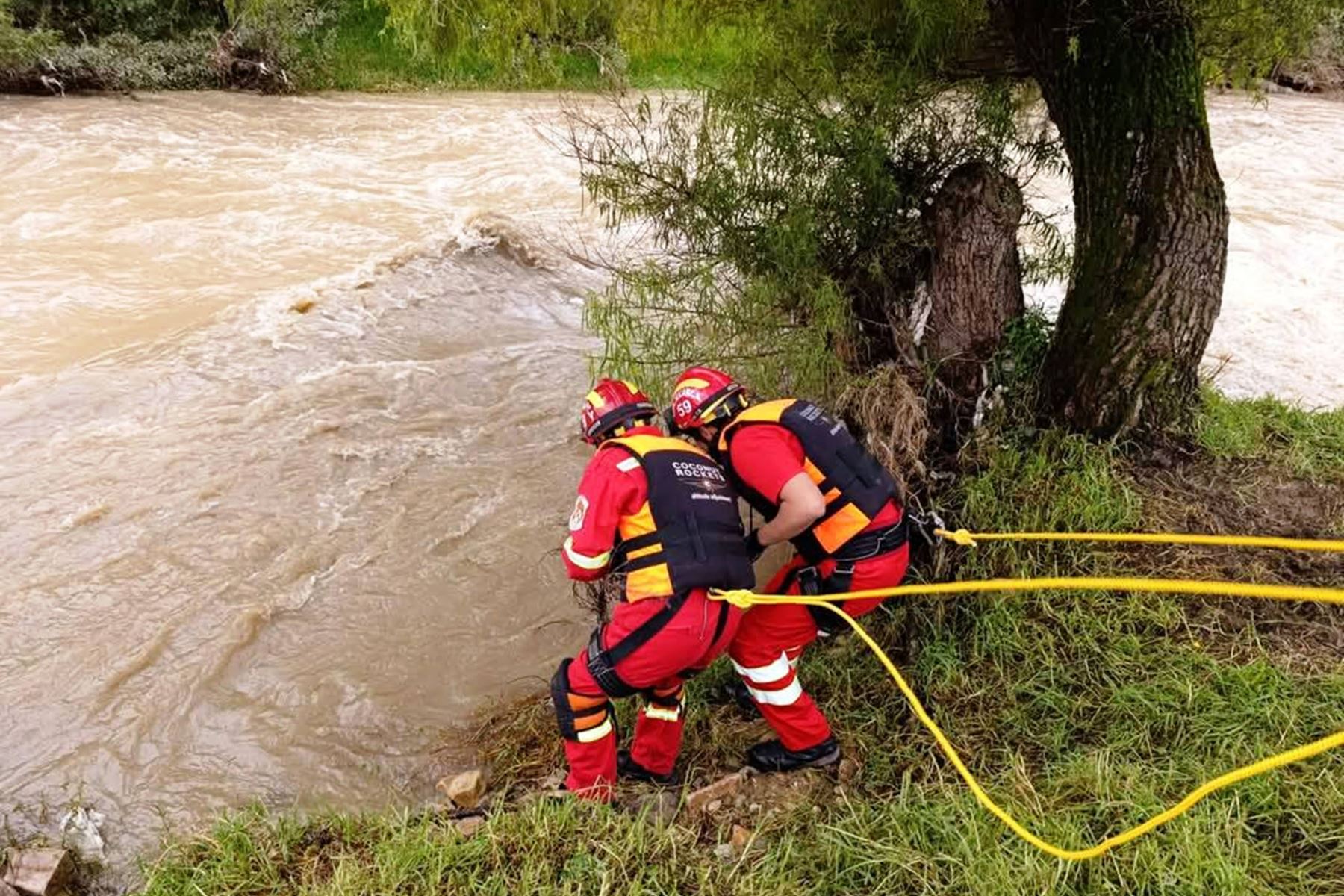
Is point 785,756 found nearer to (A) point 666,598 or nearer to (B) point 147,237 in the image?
(A) point 666,598

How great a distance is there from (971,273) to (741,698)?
2.60m

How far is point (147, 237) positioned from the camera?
10.5 m

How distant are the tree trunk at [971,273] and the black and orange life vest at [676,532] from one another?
2.23m

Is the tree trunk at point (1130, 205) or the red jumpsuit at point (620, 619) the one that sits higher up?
the tree trunk at point (1130, 205)

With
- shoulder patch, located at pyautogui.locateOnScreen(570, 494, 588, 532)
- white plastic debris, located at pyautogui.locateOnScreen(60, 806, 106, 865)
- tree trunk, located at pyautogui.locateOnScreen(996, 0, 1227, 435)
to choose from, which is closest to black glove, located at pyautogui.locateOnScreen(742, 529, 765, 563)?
shoulder patch, located at pyautogui.locateOnScreen(570, 494, 588, 532)

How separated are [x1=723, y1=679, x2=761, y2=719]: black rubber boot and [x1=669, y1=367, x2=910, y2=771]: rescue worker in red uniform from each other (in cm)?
41

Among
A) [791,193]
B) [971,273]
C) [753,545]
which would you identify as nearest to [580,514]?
[753,545]

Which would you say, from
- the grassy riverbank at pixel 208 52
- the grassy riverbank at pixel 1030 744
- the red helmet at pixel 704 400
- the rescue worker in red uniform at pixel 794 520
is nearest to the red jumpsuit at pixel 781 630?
the rescue worker in red uniform at pixel 794 520

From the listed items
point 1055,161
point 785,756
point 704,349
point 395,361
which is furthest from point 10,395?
point 1055,161

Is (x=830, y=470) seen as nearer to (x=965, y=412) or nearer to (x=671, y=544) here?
(x=671, y=544)

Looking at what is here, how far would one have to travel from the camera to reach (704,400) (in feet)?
12.7

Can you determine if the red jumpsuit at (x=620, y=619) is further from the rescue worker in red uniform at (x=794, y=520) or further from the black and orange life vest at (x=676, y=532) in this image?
the rescue worker in red uniform at (x=794, y=520)

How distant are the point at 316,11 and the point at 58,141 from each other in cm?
707

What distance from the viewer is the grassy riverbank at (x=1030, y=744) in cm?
301
